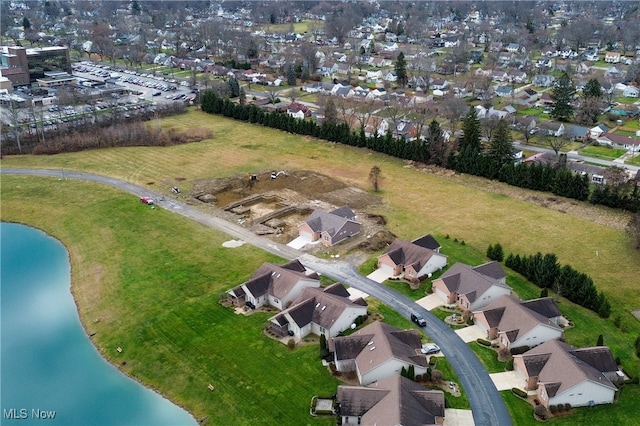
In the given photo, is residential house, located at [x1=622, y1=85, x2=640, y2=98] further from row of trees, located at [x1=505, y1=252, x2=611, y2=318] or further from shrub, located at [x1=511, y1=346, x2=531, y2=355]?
shrub, located at [x1=511, y1=346, x2=531, y2=355]

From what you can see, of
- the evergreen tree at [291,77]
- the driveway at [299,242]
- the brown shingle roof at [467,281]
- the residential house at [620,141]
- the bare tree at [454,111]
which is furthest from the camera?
the evergreen tree at [291,77]

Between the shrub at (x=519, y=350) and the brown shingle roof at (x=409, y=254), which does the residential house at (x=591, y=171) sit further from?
the shrub at (x=519, y=350)

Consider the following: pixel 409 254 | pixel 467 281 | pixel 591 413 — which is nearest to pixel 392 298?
pixel 409 254

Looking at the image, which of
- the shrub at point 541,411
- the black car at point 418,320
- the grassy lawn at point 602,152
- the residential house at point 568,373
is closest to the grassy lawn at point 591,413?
the shrub at point 541,411

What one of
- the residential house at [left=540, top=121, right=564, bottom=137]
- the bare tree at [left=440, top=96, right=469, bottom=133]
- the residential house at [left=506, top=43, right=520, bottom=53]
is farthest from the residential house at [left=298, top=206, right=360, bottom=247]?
the residential house at [left=506, top=43, right=520, bottom=53]

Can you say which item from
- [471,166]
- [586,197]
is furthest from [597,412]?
[471,166]

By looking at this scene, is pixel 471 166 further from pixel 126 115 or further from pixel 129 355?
pixel 126 115

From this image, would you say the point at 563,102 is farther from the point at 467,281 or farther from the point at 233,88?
the point at 467,281
